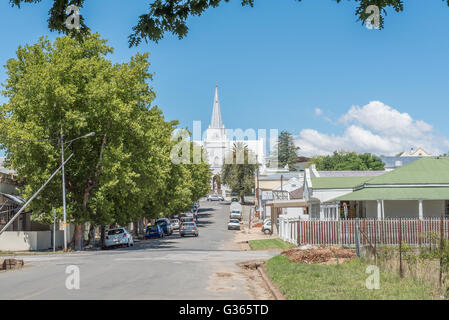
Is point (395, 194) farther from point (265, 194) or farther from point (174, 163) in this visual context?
point (265, 194)

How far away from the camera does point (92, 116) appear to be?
1396 inches

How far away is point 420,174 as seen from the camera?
35.8 metres

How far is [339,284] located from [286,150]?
145 metres

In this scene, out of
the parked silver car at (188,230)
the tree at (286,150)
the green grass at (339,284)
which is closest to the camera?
the green grass at (339,284)

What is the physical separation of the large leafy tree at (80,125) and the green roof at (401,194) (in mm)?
14902

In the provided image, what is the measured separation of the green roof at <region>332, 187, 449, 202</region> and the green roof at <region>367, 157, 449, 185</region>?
69cm

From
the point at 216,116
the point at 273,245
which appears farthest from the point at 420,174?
the point at 216,116

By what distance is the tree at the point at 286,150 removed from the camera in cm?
15624

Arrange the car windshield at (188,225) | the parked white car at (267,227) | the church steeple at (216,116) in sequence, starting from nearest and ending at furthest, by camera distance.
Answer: the car windshield at (188,225) < the parked white car at (267,227) < the church steeple at (216,116)

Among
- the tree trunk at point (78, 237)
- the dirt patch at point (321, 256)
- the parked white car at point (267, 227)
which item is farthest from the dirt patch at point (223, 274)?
the parked white car at point (267, 227)

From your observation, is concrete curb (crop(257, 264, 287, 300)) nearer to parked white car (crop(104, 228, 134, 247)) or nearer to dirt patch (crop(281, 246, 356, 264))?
dirt patch (crop(281, 246, 356, 264))

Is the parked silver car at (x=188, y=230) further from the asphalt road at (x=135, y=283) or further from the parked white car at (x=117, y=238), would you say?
the asphalt road at (x=135, y=283)
